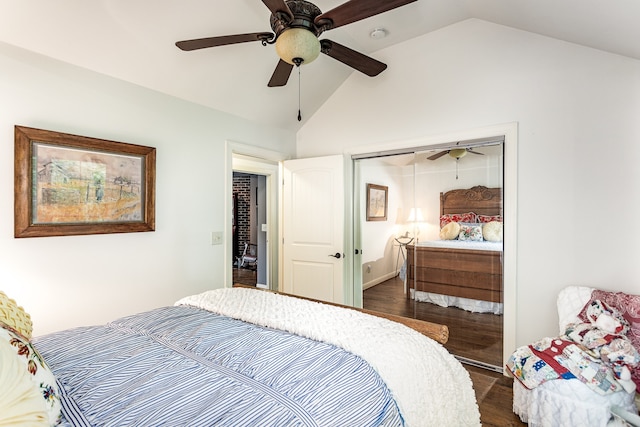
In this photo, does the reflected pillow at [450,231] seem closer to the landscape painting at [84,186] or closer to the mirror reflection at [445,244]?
the mirror reflection at [445,244]

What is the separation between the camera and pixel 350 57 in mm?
2107

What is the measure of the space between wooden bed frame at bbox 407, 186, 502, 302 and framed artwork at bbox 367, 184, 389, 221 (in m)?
0.56

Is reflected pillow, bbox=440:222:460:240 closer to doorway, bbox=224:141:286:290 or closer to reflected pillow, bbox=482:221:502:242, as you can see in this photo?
reflected pillow, bbox=482:221:502:242

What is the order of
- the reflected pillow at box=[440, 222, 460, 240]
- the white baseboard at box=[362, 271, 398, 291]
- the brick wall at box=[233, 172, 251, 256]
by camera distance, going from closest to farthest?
the reflected pillow at box=[440, 222, 460, 240] → the white baseboard at box=[362, 271, 398, 291] → the brick wall at box=[233, 172, 251, 256]

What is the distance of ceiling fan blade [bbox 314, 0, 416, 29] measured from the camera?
4.84 ft

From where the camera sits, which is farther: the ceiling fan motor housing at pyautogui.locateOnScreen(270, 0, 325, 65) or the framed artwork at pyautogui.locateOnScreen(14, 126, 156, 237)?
the framed artwork at pyautogui.locateOnScreen(14, 126, 156, 237)

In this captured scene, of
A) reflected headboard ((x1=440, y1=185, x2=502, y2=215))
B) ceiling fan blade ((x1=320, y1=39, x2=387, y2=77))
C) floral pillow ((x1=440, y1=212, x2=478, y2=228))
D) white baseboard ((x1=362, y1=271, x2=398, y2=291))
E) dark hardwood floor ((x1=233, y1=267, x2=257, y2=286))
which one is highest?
ceiling fan blade ((x1=320, y1=39, x2=387, y2=77))

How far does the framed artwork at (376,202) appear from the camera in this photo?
12.9ft

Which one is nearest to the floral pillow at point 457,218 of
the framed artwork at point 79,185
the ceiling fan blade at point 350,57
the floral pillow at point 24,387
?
the ceiling fan blade at point 350,57

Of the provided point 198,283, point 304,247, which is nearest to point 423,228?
point 304,247

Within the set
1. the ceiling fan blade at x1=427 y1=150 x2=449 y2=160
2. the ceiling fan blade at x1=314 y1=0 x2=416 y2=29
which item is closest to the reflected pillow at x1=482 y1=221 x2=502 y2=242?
the ceiling fan blade at x1=427 y1=150 x2=449 y2=160

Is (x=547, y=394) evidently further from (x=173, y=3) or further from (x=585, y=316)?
(x=173, y=3)

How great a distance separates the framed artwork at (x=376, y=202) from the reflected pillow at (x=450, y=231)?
796 mm

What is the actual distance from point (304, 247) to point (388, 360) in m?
2.56
